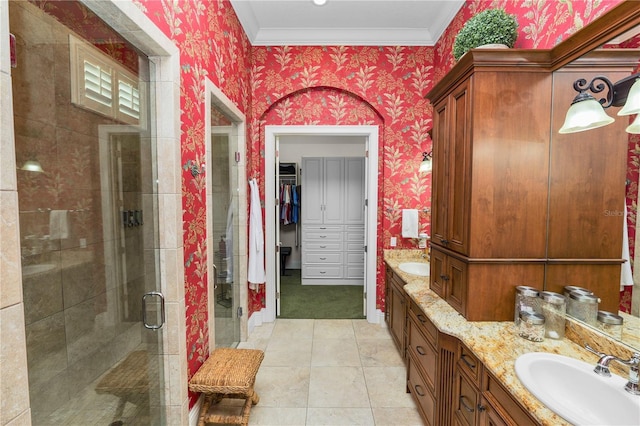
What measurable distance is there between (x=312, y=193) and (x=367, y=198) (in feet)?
5.43

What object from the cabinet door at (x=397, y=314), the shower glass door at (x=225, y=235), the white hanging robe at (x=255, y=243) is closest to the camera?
the shower glass door at (x=225, y=235)

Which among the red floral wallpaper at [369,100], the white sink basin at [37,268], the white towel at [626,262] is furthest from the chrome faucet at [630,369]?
the red floral wallpaper at [369,100]

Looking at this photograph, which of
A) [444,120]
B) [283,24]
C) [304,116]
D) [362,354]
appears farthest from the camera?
[304,116]

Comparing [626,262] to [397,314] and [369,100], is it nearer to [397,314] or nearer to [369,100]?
[397,314]

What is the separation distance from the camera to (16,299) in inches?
29.8

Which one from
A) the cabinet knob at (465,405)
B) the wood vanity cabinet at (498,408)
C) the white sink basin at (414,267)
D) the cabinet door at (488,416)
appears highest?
the white sink basin at (414,267)

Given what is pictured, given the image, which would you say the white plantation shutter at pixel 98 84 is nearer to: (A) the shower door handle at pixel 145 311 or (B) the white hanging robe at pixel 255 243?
(A) the shower door handle at pixel 145 311

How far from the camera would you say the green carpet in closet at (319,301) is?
3547 millimetres

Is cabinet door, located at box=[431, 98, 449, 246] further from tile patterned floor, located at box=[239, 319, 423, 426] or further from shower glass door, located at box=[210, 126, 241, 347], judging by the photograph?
shower glass door, located at box=[210, 126, 241, 347]

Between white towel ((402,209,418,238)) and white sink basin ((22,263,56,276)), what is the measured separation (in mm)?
2855

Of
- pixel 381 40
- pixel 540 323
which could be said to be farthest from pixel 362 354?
pixel 381 40

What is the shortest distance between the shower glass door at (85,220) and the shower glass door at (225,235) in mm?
728

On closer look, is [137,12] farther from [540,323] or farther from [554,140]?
[540,323]

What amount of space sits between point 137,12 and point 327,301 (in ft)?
12.0
